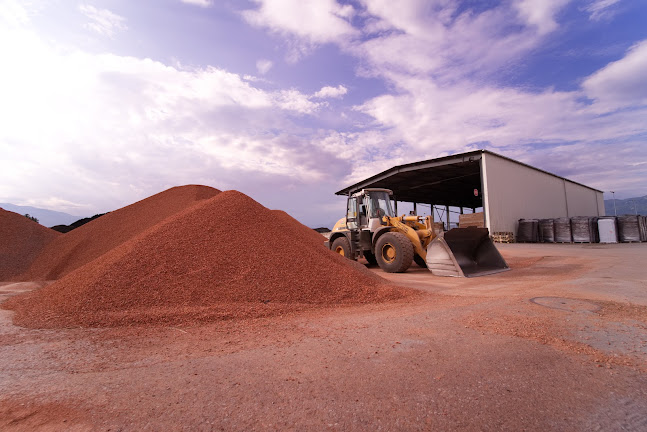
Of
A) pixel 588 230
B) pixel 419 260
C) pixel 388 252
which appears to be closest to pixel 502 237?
pixel 588 230

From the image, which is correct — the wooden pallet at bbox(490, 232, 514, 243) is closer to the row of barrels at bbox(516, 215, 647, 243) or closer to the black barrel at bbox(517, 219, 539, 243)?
the black barrel at bbox(517, 219, 539, 243)

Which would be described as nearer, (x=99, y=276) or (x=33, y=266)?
(x=99, y=276)

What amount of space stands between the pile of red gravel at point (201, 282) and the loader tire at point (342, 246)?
12.4 feet

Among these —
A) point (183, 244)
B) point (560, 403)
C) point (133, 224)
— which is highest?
point (133, 224)

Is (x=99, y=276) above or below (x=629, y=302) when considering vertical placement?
above

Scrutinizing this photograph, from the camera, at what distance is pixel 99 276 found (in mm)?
5355

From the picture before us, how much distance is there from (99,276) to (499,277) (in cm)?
878

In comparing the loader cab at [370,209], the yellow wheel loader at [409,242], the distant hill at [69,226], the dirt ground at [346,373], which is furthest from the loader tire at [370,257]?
the distant hill at [69,226]

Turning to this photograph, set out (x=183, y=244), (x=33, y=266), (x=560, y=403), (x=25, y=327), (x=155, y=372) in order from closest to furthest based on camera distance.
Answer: (x=560, y=403), (x=155, y=372), (x=25, y=327), (x=183, y=244), (x=33, y=266)

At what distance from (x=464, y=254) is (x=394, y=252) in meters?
2.01

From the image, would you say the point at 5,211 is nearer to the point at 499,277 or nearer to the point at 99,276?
the point at 99,276

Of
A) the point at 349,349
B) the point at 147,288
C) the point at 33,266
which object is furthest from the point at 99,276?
the point at 33,266

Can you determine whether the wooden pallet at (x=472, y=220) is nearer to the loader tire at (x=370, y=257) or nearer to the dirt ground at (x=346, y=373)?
the loader tire at (x=370, y=257)

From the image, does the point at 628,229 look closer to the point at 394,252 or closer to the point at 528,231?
the point at 528,231
